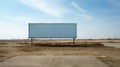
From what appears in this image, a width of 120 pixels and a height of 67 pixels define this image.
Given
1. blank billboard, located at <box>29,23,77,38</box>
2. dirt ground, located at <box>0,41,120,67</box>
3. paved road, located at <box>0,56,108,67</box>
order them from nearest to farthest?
1. paved road, located at <box>0,56,108,67</box>
2. dirt ground, located at <box>0,41,120,67</box>
3. blank billboard, located at <box>29,23,77,38</box>

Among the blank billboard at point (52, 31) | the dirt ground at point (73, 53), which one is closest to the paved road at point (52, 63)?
the dirt ground at point (73, 53)

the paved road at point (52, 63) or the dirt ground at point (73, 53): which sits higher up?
the paved road at point (52, 63)

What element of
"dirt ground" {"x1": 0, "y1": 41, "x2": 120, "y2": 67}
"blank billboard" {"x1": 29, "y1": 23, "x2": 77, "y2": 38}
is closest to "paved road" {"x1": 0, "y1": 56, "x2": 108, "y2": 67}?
"dirt ground" {"x1": 0, "y1": 41, "x2": 120, "y2": 67}

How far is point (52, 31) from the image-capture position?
51250 mm

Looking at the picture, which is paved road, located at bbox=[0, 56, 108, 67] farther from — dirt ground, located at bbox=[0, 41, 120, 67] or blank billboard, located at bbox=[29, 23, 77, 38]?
blank billboard, located at bbox=[29, 23, 77, 38]

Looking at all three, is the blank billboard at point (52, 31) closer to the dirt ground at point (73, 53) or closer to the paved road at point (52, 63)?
the dirt ground at point (73, 53)

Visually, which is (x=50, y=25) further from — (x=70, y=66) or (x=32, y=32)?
(x=70, y=66)

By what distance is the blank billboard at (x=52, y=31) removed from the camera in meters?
50.9

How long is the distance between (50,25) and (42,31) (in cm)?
196

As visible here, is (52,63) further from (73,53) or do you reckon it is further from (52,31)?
(52,31)

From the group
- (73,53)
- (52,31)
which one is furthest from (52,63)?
(52,31)

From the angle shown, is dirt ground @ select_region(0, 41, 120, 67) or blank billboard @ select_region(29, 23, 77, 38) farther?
blank billboard @ select_region(29, 23, 77, 38)

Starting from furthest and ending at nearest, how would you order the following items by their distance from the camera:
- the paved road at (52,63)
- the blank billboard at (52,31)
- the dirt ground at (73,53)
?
1. the blank billboard at (52,31)
2. the dirt ground at (73,53)
3. the paved road at (52,63)

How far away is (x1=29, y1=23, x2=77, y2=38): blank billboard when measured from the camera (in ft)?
167
